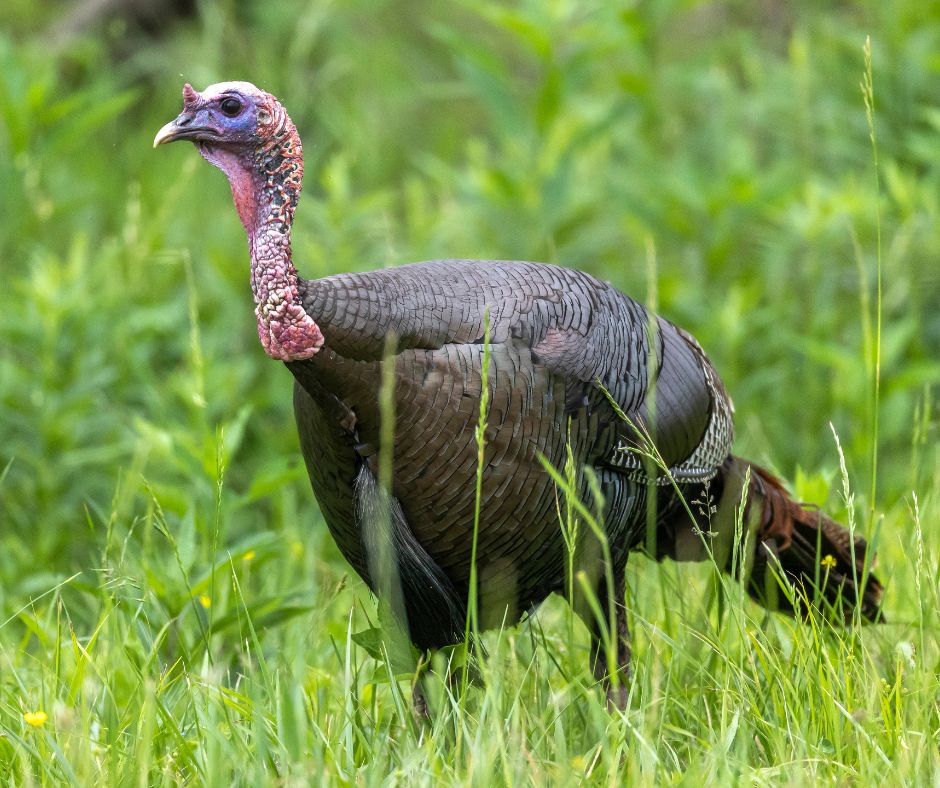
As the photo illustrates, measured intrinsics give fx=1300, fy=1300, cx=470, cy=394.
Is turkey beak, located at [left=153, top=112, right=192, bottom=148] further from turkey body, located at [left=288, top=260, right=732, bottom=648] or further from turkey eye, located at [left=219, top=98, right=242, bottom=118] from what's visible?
turkey body, located at [left=288, top=260, right=732, bottom=648]

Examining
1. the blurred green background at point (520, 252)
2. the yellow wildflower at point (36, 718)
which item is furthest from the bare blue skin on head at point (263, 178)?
the blurred green background at point (520, 252)

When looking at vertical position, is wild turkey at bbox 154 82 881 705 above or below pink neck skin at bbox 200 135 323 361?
below

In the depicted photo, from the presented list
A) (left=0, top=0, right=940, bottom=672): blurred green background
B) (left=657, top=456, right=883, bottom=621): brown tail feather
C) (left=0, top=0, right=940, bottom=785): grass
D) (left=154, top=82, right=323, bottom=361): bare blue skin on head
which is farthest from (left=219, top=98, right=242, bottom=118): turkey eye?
(left=657, top=456, right=883, bottom=621): brown tail feather

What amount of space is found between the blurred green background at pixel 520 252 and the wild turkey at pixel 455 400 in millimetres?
730

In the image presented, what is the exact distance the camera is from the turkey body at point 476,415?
2762mm

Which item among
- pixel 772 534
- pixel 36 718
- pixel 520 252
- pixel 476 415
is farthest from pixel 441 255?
pixel 36 718

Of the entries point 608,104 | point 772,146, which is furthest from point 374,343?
point 772,146

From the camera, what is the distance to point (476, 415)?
2801 millimetres

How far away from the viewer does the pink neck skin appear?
8.67 ft

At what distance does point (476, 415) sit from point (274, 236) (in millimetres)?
572

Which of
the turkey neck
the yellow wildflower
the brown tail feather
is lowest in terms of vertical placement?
the brown tail feather

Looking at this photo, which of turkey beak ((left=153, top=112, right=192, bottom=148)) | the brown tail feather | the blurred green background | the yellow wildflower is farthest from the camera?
the blurred green background

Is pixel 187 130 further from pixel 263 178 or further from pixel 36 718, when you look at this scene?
pixel 36 718

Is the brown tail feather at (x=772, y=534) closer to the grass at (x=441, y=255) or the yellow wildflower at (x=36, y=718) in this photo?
the grass at (x=441, y=255)
